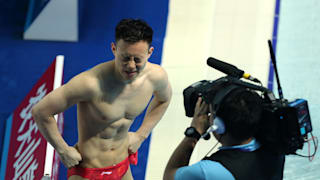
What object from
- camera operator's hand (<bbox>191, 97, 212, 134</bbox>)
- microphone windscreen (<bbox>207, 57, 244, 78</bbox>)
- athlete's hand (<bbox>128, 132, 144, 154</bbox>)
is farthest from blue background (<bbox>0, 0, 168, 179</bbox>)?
camera operator's hand (<bbox>191, 97, 212, 134</bbox>)

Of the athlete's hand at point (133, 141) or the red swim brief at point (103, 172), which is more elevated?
the athlete's hand at point (133, 141)

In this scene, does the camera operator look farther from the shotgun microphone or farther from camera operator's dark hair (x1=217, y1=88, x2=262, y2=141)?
the shotgun microphone

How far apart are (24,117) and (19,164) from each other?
0.44 metres

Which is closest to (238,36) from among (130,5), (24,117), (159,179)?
(130,5)

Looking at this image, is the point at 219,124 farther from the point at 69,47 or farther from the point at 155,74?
the point at 69,47

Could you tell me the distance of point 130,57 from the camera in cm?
290

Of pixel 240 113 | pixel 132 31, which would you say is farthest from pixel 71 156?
pixel 240 113

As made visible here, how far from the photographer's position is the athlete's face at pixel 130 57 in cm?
289

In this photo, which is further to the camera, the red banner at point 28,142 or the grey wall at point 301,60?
A: the grey wall at point 301,60

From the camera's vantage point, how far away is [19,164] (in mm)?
4172

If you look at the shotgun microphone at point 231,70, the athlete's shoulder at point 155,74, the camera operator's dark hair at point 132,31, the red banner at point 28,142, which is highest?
the camera operator's dark hair at point 132,31

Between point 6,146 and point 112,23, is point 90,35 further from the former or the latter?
point 6,146

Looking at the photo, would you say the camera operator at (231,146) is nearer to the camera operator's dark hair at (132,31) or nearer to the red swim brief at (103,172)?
the camera operator's dark hair at (132,31)

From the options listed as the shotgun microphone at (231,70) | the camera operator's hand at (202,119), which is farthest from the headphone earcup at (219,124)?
the shotgun microphone at (231,70)
